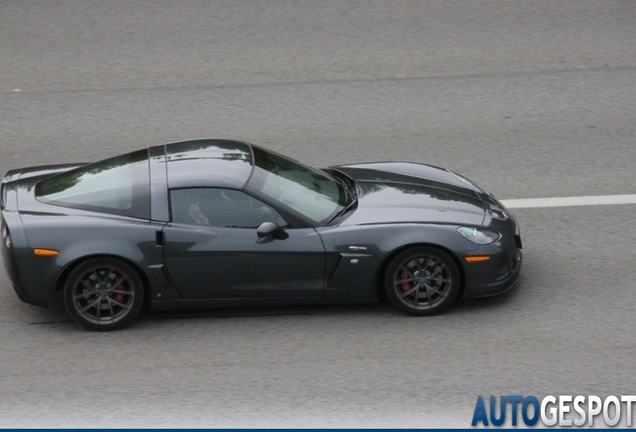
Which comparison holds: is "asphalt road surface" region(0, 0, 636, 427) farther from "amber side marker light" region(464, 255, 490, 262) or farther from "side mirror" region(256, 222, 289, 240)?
"side mirror" region(256, 222, 289, 240)

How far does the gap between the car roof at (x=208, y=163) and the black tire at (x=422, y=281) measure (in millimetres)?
1340

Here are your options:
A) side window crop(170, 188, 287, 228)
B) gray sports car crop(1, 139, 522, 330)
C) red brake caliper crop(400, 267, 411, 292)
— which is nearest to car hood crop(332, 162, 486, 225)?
gray sports car crop(1, 139, 522, 330)

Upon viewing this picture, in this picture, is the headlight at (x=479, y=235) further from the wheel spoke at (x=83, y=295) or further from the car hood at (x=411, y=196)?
the wheel spoke at (x=83, y=295)

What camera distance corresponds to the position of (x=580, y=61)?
39.8ft

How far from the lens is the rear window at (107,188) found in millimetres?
7070

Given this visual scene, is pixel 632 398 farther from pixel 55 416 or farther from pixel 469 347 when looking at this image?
pixel 55 416

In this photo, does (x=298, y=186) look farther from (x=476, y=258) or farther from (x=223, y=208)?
(x=476, y=258)

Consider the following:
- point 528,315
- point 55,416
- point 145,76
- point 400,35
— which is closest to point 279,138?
point 145,76

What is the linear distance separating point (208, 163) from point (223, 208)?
457 mm

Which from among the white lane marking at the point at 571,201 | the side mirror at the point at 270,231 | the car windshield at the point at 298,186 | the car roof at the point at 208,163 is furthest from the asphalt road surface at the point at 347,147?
the car roof at the point at 208,163

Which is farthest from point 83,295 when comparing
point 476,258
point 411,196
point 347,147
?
point 347,147

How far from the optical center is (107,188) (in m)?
7.20

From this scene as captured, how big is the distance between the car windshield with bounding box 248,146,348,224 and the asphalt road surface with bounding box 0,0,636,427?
80 cm

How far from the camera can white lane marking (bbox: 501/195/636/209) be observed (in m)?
9.02
